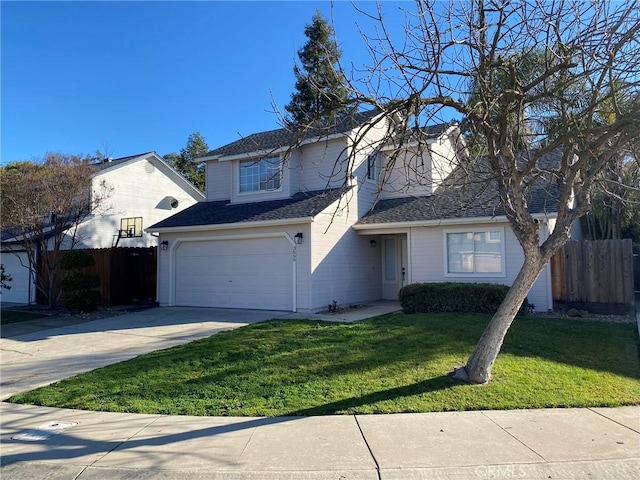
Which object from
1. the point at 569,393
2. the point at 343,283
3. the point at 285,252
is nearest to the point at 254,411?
the point at 569,393

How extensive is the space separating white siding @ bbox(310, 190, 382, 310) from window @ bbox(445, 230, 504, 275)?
3.20 meters

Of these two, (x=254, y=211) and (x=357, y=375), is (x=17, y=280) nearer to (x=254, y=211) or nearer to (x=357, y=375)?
(x=254, y=211)

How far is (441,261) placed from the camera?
47.4ft

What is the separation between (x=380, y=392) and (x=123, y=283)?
44.6 feet

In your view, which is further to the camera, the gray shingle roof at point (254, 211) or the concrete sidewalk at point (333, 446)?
the gray shingle roof at point (254, 211)

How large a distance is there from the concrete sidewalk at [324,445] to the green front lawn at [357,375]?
0.35m

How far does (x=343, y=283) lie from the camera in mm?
15125

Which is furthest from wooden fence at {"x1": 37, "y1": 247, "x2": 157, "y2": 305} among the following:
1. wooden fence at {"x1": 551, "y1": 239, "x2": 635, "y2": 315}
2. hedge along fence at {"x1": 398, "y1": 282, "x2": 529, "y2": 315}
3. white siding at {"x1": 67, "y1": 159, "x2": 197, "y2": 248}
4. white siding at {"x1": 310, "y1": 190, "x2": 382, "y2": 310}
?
wooden fence at {"x1": 551, "y1": 239, "x2": 635, "y2": 315}

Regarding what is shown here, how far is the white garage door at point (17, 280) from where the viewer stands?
19.6 m

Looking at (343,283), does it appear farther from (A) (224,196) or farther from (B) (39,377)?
(B) (39,377)

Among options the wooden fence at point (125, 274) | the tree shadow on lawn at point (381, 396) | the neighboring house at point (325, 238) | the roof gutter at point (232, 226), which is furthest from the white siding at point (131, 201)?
the tree shadow on lawn at point (381, 396)

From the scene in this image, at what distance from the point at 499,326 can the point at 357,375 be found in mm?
2227

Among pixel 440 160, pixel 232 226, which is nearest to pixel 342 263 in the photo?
pixel 232 226

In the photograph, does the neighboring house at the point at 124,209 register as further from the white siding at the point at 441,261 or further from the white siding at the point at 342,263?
the white siding at the point at 441,261
